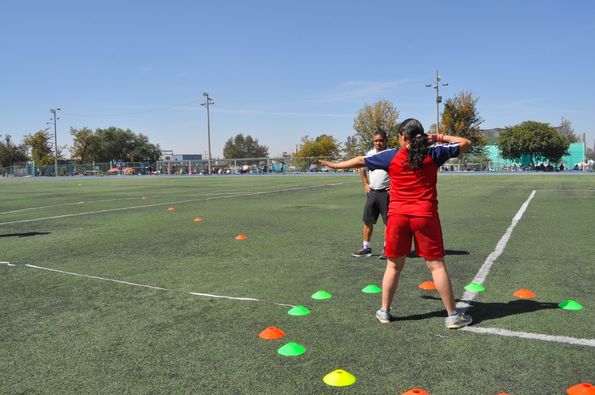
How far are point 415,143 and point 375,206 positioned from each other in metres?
3.16

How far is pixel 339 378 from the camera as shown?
3.14 metres

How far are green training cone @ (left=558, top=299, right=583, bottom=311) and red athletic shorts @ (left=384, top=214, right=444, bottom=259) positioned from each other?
1.44m

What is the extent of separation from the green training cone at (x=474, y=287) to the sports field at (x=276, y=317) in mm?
90

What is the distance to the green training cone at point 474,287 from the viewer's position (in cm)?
521

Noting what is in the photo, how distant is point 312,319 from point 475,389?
1664mm

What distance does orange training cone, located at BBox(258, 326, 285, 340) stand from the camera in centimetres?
393

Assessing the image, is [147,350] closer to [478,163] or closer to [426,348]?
[426,348]

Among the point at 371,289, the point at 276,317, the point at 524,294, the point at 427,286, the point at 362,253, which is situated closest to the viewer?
the point at 276,317

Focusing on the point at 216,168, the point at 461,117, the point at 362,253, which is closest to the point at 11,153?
the point at 216,168

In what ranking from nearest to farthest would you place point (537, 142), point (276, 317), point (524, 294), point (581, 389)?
point (581, 389) < point (276, 317) < point (524, 294) < point (537, 142)

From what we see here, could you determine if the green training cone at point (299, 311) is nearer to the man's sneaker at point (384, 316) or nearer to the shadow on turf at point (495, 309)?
the man's sneaker at point (384, 316)

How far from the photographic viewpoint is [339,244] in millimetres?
8266

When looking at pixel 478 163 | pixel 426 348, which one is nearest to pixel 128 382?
pixel 426 348

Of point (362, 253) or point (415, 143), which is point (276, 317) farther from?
point (362, 253)
